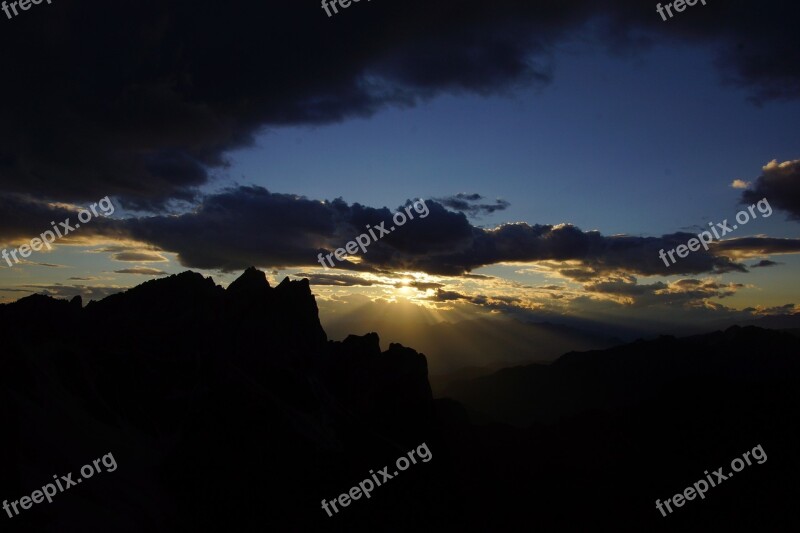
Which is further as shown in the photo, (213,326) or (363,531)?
(213,326)

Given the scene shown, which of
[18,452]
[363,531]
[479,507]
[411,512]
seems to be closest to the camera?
[18,452]

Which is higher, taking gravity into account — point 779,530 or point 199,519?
point 199,519

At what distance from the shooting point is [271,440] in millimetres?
105812

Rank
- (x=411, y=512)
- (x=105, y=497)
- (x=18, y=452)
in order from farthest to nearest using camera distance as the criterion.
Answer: (x=411, y=512)
(x=105, y=497)
(x=18, y=452)

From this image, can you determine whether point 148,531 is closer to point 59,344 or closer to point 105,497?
point 105,497

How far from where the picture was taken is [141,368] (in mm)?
112938

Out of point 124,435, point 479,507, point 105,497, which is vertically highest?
point 124,435

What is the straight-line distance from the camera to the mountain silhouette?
3433 inches

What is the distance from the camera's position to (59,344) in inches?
4058

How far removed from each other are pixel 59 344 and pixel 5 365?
1800cm

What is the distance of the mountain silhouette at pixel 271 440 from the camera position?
87.2 meters

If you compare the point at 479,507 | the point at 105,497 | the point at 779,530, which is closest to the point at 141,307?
the point at 105,497

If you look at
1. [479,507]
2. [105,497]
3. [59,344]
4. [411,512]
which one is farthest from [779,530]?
[59,344]

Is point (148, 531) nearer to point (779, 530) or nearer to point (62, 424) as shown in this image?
point (62, 424)
